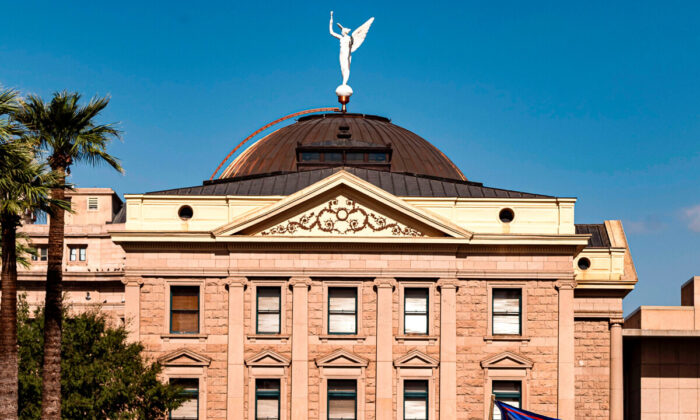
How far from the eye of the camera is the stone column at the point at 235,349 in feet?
157

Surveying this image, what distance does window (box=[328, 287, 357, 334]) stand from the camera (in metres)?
48.6

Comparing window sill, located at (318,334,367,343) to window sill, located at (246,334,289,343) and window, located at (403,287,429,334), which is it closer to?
window sill, located at (246,334,289,343)

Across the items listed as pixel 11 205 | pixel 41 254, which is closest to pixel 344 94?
pixel 41 254

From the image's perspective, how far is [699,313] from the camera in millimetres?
53875

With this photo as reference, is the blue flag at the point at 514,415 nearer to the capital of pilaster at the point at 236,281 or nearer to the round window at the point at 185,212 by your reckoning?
the capital of pilaster at the point at 236,281

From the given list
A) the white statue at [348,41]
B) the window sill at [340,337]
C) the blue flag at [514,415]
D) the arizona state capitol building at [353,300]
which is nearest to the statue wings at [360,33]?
the white statue at [348,41]

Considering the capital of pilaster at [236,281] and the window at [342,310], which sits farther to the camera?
the window at [342,310]

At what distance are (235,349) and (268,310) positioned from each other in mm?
1980

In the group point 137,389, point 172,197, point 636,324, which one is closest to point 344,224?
point 172,197

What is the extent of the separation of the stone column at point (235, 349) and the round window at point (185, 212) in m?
3.25

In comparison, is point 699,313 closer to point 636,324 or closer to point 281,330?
point 636,324

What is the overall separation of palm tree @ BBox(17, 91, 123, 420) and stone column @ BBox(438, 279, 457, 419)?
1457 centimetres

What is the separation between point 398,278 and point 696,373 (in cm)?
1462

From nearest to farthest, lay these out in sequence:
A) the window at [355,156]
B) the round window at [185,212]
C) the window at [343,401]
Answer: the window at [343,401], the round window at [185,212], the window at [355,156]
